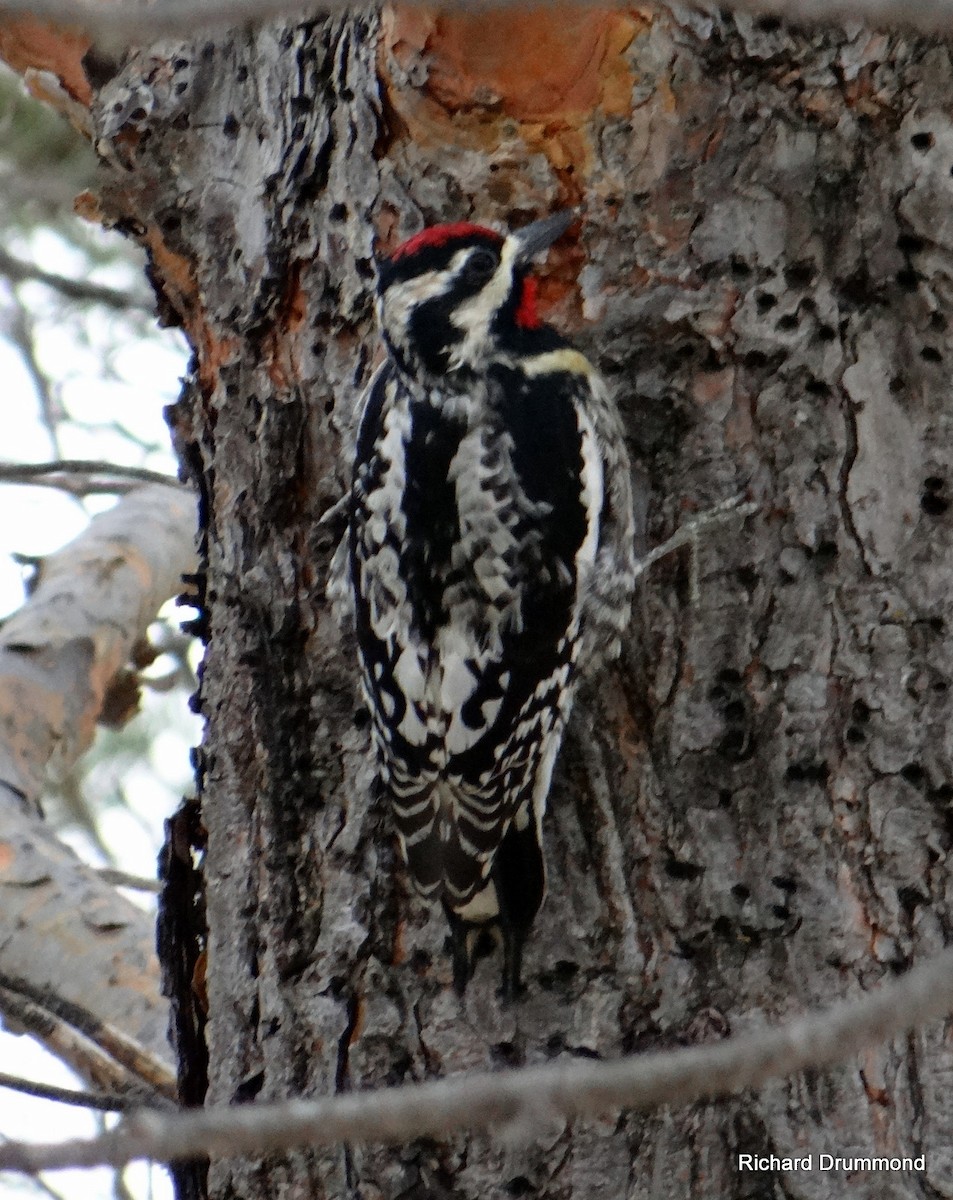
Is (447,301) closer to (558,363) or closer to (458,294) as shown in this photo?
(458,294)

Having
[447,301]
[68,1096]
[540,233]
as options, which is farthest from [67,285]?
[68,1096]

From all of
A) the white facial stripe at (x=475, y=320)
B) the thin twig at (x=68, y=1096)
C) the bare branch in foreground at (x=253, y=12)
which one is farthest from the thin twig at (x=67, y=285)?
the bare branch in foreground at (x=253, y=12)

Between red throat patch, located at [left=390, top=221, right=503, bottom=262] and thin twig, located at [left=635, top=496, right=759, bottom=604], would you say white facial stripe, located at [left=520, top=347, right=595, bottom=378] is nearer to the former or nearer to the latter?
red throat patch, located at [left=390, top=221, right=503, bottom=262]

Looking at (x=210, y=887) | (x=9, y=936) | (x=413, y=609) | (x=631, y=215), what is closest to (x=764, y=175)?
(x=631, y=215)

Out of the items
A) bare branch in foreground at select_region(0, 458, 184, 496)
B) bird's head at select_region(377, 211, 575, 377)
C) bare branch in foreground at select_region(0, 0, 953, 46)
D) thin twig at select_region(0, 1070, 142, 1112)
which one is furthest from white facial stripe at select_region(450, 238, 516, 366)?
bare branch in foreground at select_region(0, 0, 953, 46)

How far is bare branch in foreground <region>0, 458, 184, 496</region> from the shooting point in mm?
3643

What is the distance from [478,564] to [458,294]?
1.78ft

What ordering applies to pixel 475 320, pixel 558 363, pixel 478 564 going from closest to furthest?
pixel 478 564 → pixel 558 363 → pixel 475 320

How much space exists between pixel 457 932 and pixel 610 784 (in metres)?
0.32

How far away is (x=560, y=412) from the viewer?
275 cm

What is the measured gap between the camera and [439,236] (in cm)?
252

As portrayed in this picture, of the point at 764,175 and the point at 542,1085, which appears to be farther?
the point at 764,175

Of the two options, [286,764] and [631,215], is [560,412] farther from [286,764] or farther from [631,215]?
[286,764]

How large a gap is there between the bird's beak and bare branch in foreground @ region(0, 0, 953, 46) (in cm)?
137
